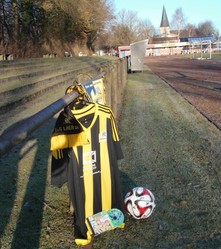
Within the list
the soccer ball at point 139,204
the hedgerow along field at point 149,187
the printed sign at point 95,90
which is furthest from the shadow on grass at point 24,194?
the printed sign at point 95,90

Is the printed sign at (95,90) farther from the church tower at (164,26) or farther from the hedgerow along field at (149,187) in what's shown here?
the church tower at (164,26)

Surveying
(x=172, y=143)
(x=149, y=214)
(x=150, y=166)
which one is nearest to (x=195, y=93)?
(x=172, y=143)

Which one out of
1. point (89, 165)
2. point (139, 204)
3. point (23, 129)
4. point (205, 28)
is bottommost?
point (139, 204)

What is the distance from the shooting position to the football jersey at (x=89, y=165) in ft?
10.2

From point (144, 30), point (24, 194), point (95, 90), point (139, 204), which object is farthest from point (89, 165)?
point (144, 30)

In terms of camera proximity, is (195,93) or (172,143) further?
(195,93)

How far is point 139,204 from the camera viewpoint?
3.58m

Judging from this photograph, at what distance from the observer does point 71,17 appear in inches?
1550

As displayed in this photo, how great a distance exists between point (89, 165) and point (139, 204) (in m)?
0.78

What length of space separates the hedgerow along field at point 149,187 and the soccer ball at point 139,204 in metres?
0.08

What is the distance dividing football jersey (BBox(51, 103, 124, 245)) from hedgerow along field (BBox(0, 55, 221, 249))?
1.07ft

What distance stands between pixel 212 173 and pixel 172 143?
1.74 metres

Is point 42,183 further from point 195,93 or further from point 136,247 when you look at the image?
point 195,93

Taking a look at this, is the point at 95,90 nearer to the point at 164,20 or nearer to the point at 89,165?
the point at 89,165
